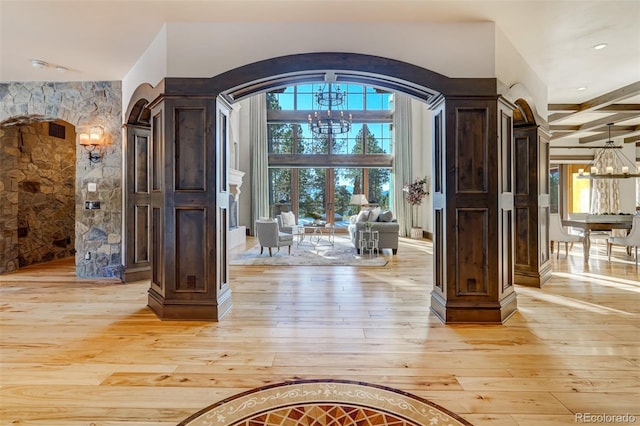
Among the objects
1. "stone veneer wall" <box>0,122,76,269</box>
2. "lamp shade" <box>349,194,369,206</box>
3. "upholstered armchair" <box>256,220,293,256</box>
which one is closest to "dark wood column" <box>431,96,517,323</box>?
"upholstered armchair" <box>256,220,293,256</box>

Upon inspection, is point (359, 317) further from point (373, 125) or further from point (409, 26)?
point (373, 125)

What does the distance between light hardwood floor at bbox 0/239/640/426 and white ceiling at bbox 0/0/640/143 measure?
289 cm

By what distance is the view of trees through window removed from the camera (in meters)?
11.3

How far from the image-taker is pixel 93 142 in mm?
4629

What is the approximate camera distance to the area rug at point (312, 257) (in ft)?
19.8

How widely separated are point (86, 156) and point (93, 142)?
12.5 inches

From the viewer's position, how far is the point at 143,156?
15.3 ft

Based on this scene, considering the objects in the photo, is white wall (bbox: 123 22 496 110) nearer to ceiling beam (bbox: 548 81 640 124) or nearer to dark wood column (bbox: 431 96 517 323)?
dark wood column (bbox: 431 96 517 323)

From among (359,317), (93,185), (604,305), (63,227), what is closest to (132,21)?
(93,185)

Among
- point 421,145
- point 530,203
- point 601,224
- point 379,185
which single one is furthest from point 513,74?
point 379,185

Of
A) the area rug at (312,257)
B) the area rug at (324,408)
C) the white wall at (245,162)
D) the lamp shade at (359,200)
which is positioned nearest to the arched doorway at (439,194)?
the area rug at (324,408)

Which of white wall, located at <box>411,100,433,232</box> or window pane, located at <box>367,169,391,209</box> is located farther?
window pane, located at <box>367,169,391,209</box>

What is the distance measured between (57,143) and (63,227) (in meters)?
1.62

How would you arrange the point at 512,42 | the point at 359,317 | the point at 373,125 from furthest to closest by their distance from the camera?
the point at 373,125, the point at 512,42, the point at 359,317
